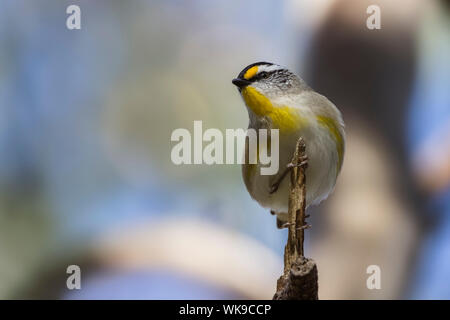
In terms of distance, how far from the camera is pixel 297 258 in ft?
7.48

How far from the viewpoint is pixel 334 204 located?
423 cm

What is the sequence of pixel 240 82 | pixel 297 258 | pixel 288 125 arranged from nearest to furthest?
1. pixel 297 258
2. pixel 288 125
3. pixel 240 82

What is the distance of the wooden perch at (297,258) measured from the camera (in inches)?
85.6

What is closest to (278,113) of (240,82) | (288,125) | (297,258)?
(288,125)

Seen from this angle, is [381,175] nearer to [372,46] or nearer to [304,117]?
[372,46]

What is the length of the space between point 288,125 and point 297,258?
75 centimetres

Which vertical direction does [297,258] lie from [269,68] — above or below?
below

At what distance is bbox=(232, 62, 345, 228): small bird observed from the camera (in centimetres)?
287

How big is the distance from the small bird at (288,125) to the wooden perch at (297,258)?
1.03ft

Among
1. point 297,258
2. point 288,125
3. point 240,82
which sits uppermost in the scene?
point 240,82

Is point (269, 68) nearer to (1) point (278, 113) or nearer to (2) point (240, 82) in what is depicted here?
(2) point (240, 82)

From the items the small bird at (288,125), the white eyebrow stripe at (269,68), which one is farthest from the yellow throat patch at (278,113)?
the white eyebrow stripe at (269,68)

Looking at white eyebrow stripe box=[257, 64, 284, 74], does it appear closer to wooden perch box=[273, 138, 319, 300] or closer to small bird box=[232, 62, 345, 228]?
small bird box=[232, 62, 345, 228]
